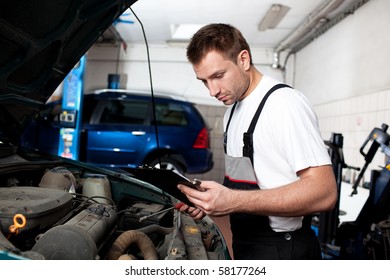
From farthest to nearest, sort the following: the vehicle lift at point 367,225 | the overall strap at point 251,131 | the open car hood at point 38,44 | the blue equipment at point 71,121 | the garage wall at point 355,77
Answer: the blue equipment at point 71,121 → the garage wall at point 355,77 → the vehicle lift at point 367,225 → the open car hood at point 38,44 → the overall strap at point 251,131

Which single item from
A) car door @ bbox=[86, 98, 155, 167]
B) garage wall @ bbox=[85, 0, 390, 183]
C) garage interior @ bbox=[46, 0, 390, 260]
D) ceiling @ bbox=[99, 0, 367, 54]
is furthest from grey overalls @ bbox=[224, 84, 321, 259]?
ceiling @ bbox=[99, 0, 367, 54]

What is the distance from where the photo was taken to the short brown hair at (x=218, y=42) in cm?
133

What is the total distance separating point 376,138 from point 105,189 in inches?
95.8

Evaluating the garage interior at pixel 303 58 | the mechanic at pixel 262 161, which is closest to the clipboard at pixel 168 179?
the mechanic at pixel 262 161

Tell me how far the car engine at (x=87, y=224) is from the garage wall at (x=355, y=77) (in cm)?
357

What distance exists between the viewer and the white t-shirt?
1204 mm

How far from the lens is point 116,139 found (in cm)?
572

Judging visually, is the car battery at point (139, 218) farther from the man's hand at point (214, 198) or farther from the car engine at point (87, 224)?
the man's hand at point (214, 198)

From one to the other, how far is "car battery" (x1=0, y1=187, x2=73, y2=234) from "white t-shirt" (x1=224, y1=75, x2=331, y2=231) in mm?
716

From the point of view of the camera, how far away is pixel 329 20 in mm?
6324

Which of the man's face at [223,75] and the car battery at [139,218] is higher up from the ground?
the man's face at [223,75]

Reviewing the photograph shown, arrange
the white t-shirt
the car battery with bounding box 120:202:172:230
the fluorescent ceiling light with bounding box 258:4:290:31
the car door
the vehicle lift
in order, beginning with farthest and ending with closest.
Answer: the fluorescent ceiling light with bounding box 258:4:290:31
the car door
the vehicle lift
the car battery with bounding box 120:202:172:230
the white t-shirt

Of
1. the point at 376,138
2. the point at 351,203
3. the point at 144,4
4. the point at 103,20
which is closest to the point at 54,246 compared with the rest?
the point at 103,20

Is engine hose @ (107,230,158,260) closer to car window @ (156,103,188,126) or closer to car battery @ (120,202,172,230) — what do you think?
car battery @ (120,202,172,230)
